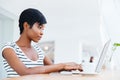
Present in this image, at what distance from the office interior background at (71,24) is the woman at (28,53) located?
4.47ft

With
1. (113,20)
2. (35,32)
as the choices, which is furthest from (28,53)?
(113,20)

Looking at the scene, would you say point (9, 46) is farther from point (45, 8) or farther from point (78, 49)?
point (78, 49)

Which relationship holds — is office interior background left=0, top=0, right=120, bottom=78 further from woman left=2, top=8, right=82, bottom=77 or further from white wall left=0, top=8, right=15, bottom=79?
woman left=2, top=8, right=82, bottom=77

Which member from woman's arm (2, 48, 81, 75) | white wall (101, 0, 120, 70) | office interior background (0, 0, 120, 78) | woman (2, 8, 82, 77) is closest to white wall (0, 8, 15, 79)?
office interior background (0, 0, 120, 78)

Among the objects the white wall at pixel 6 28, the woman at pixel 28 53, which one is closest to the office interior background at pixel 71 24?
the white wall at pixel 6 28

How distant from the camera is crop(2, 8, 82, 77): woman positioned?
135 cm

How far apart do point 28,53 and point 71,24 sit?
124 inches

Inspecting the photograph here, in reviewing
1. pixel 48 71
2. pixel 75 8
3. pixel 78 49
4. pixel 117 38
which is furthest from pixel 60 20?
pixel 48 71

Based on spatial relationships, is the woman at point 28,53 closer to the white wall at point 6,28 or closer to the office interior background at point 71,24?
the office interior background at point 71,24

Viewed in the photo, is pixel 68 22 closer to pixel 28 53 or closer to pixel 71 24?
pixel 71 24

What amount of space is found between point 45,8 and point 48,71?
2696 millimetres

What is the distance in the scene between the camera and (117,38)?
2.76m

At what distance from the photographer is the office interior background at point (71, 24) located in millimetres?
2918

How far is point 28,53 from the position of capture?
5.12 feet
